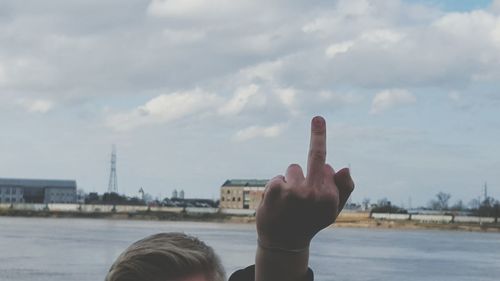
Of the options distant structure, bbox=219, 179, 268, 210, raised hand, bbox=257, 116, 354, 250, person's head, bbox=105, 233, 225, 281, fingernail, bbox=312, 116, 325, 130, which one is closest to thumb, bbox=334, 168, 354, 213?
raised hand, bbox=257, 116, 354, 250

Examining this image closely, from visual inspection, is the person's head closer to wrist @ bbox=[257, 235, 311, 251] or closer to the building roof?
wrist @ bbox=[257, 235, 311, 251]

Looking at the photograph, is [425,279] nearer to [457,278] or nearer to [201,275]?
[457,278]

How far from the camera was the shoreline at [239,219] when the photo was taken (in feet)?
506

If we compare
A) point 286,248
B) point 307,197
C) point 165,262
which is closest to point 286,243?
point 286,248

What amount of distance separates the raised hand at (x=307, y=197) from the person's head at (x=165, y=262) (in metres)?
0.19

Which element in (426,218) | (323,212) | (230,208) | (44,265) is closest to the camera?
(323,212)

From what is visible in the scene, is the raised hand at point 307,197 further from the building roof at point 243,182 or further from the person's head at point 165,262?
the building roof at point 243,182

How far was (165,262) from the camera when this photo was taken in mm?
2135

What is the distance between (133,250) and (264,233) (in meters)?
0.35

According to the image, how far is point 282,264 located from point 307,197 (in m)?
0.27

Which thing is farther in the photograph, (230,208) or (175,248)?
(230,208)

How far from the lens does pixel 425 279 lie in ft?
145

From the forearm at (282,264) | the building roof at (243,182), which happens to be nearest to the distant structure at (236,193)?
the building roof at (243,182)

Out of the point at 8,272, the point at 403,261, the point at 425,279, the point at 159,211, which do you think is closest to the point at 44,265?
the point at 8,272
